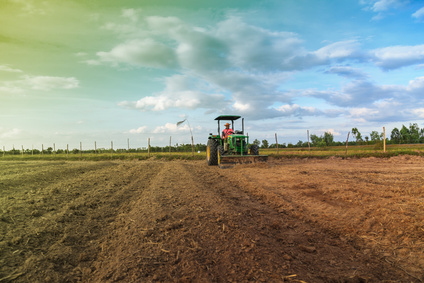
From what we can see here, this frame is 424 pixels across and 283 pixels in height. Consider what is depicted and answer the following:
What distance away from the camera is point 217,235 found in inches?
147

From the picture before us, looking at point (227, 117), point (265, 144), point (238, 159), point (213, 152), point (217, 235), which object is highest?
point (227, 117)

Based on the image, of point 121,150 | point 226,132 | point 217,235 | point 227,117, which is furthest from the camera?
point 121,150

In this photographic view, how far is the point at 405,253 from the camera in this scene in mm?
3627

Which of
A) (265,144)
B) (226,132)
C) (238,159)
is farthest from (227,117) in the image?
(265,144)

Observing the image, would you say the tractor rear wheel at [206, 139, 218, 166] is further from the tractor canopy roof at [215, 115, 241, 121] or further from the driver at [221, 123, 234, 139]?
the tractor canopy roof at [215, 115, 241, 121]

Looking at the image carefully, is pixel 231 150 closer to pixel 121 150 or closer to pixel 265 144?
pixel 265 144

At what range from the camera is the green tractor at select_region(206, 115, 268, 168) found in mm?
12164

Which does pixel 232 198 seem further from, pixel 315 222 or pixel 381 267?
pixel 381 267

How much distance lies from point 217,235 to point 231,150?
9.74 m

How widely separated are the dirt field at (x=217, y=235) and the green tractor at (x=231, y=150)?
5102 millimetres

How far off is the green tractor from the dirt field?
5102 mm

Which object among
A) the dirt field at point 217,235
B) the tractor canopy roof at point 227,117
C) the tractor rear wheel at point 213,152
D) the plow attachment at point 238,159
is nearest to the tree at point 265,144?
the tractor canopy roof at point 227,117

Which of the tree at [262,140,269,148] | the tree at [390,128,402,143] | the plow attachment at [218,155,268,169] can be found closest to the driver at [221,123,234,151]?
the plow attachment at [218,155,268,169]

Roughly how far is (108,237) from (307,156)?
17.7 metres
